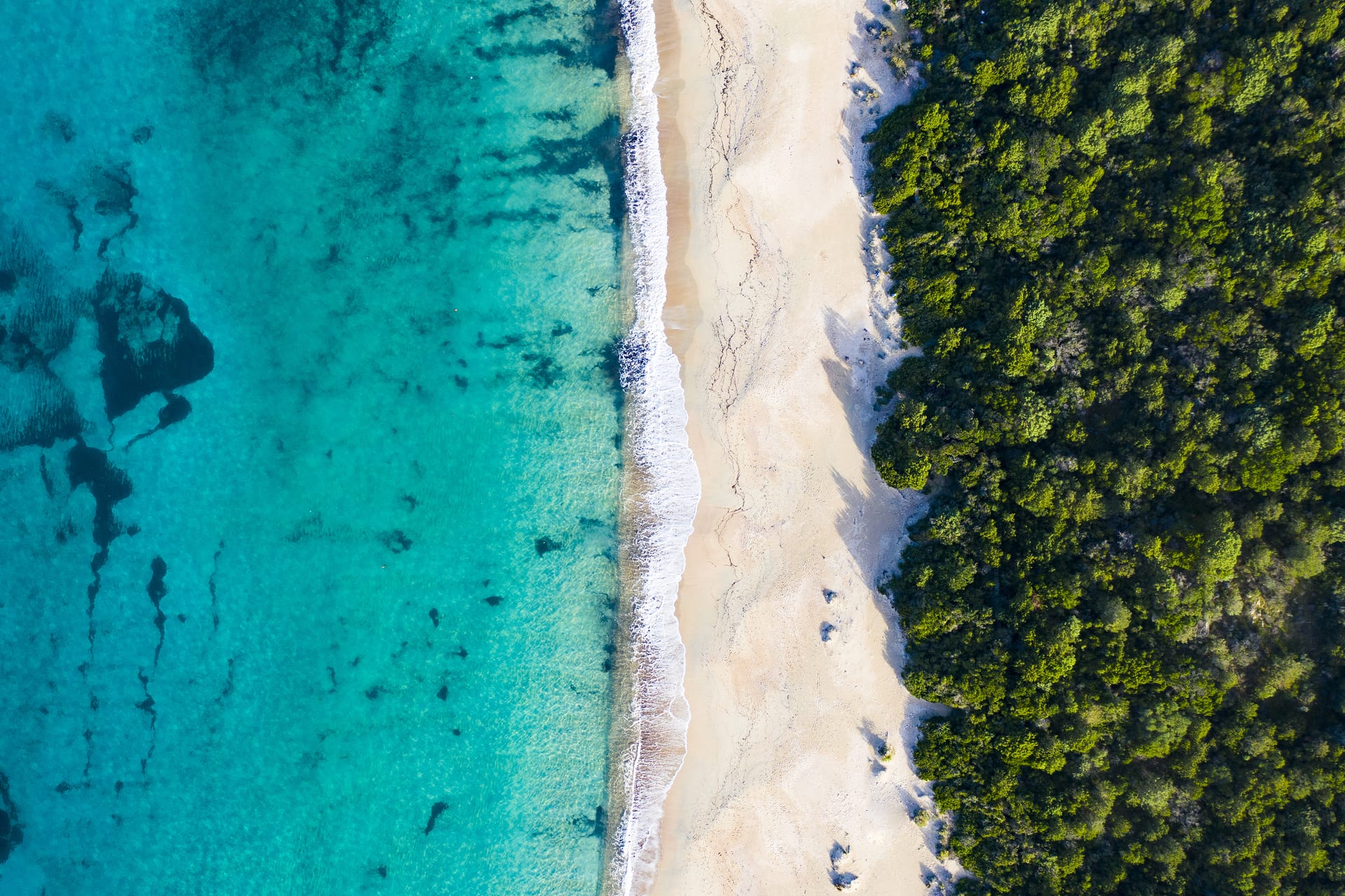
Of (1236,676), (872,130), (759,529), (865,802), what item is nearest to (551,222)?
(872,130)

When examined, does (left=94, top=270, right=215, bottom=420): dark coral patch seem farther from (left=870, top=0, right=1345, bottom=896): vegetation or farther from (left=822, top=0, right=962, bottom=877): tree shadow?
(left=870, top=0, right=1345, bottom=896): vegetation

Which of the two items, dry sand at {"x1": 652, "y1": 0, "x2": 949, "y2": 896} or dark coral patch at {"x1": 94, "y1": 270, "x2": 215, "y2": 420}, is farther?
dark coral patch at {"x1": 94, "y1": 270, "x2": 215, "y2": 420}

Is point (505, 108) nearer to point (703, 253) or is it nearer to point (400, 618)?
point (703, 253)

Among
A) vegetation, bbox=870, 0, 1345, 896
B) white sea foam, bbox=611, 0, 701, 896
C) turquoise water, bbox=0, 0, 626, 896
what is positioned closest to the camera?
vegetation, bbox=870, 0, 1345, 896

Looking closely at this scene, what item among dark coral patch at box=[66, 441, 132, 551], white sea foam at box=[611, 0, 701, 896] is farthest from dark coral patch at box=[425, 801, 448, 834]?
dark coral patch at box=[66, 441, 132, 551]

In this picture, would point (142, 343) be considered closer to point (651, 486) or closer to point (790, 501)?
point (651, 486)

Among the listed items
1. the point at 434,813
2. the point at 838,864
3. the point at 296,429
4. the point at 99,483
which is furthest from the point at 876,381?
the point at 99,483

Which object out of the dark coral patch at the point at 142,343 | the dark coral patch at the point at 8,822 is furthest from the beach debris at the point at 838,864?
the dark coral patch at the point at 8,822

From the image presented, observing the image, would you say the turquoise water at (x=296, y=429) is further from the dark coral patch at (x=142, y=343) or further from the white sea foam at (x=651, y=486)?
the white sea foam at (x=651, y=486)
